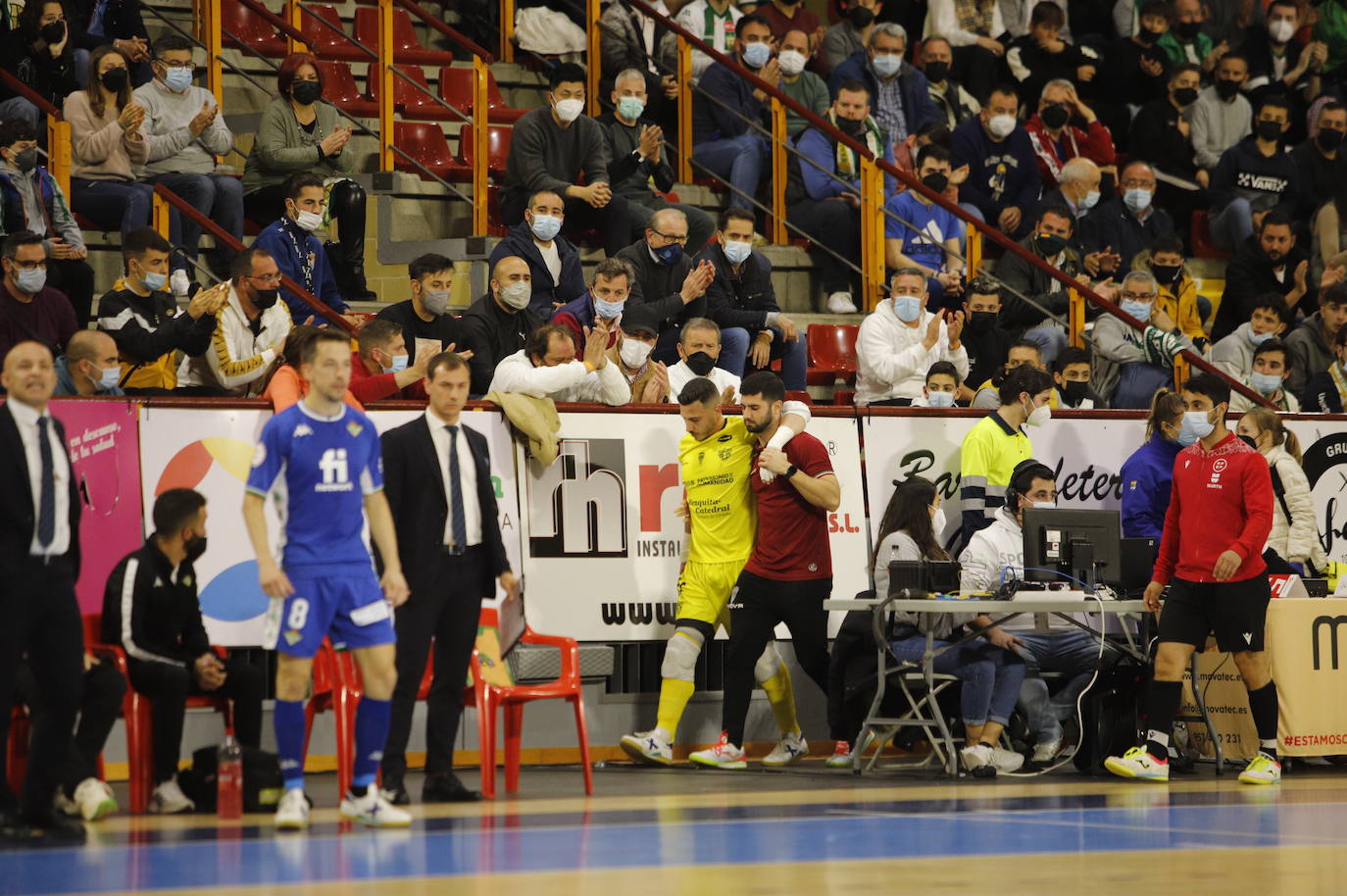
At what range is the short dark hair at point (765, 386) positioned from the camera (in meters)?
11.5

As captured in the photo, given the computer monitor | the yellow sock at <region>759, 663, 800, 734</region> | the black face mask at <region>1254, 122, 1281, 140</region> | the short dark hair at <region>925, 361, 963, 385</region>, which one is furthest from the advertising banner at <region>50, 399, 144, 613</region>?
the black face mask at <region>1254, 122, 1281, 140</region>

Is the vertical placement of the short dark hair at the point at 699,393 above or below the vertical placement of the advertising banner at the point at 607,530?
above

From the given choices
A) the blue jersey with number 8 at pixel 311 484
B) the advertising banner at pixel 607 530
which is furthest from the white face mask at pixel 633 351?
the blue jersey with number 8 at pixel 311 484

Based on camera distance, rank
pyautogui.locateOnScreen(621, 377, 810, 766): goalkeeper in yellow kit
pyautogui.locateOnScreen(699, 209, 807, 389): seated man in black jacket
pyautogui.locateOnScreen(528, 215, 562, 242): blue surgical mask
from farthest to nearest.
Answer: pyautogui.locateOnScreen(699, 209, 807, 389): seated man in black jacket < pyautogui.locateOnScreen(528, 215, 562, 242): blue surgical mask < pyautogui.locateOnScreen(621, 377, 810, 766): goalkeeper in yellow kit

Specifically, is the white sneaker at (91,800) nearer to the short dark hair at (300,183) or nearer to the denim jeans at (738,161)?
the short dark hair at (300,183)

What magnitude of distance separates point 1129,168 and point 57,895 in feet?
43.8

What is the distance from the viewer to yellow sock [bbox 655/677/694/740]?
11.4 m

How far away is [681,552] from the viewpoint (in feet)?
39.4

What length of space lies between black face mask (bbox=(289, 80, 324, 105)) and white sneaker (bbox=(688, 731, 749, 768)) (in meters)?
5.85

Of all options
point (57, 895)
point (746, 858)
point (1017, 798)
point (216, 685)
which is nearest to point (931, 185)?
point (1017, 798)

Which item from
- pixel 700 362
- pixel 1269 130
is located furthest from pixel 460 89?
pixel 1269 130

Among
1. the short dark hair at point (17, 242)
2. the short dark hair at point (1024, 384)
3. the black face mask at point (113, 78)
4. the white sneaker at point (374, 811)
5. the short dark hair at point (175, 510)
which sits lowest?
the white sneaker at point (374, 811)

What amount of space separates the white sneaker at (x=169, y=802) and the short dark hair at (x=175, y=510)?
1.20 metres

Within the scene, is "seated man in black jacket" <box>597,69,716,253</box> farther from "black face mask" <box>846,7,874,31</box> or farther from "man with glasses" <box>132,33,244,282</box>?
"black face mask" <box>846,7,874,31</box>
